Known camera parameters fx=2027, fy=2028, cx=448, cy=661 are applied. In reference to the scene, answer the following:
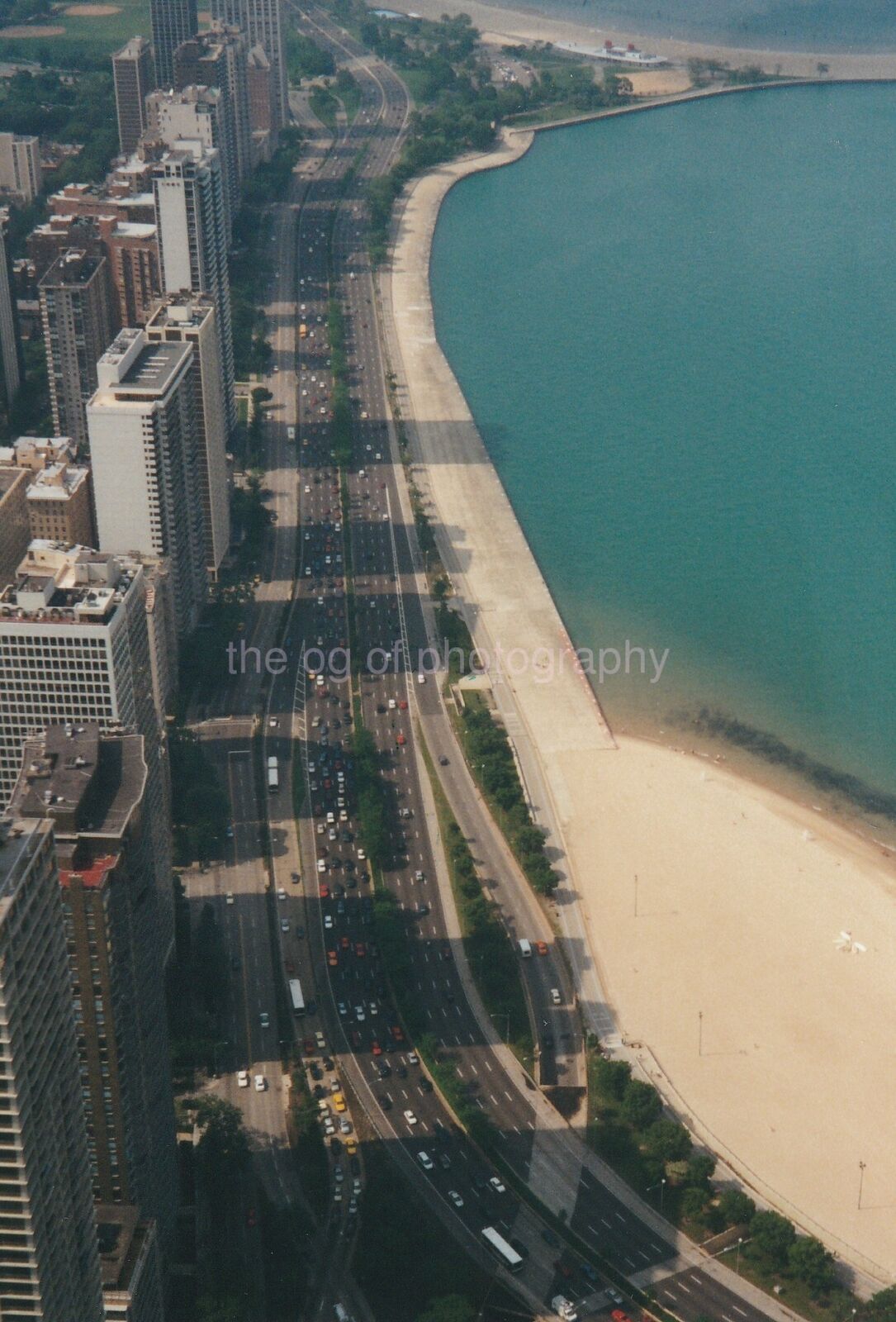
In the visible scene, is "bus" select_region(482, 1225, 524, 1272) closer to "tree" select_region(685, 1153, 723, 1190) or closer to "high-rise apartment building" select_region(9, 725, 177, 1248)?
"tree" select_region(685, 1153, 723, 1190)

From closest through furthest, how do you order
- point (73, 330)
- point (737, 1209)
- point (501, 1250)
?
point (501, 1250)
point (737, 1209)
point (73, 330)

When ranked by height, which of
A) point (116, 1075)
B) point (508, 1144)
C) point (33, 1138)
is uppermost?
point (33, 1138)

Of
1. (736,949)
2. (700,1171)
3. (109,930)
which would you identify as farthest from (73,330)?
(109,930)

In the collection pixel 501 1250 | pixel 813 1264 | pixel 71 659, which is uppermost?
pixel 71 659

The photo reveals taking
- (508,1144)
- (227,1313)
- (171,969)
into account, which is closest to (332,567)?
(171,969)

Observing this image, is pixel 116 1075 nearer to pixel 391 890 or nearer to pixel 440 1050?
pixel 440 1050

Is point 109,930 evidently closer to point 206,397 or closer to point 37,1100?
point 37,1100

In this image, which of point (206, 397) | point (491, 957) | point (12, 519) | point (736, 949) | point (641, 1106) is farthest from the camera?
point (206, 397)

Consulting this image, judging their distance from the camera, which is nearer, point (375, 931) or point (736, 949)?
point (375, 931)
